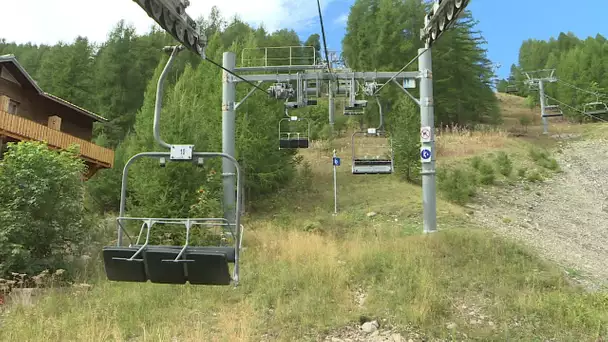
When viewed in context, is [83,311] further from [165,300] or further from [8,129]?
[8,129]

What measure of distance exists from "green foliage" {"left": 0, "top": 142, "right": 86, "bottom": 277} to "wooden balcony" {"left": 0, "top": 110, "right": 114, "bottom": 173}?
4.30m

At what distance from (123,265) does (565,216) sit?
58.2ft

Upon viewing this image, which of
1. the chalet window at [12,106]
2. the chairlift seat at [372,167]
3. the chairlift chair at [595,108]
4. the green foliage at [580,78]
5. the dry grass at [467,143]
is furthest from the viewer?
the green foliage at [580,78]

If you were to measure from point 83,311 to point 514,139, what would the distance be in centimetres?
3193

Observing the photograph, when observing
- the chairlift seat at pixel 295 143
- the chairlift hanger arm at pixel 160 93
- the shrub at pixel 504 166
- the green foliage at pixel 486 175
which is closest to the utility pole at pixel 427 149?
the chairlift seat at pixel 295 143

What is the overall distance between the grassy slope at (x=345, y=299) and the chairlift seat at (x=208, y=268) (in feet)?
6.04

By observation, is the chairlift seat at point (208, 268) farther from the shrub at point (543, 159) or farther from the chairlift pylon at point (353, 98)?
the shrub at point (543, 159)

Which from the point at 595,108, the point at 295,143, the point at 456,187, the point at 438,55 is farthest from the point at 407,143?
the point at 438,55

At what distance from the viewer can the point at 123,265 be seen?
491 centimetres

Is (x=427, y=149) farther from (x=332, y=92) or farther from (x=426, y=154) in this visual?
(x=332, y=92)

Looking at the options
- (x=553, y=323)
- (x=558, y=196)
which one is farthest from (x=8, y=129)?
(x=558, y=196)

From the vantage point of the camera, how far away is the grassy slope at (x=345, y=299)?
6746 millimetres

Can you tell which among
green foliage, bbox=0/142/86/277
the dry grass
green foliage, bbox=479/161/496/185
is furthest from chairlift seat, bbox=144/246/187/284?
the dry grass

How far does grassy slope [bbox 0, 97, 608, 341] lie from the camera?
6746 mm
